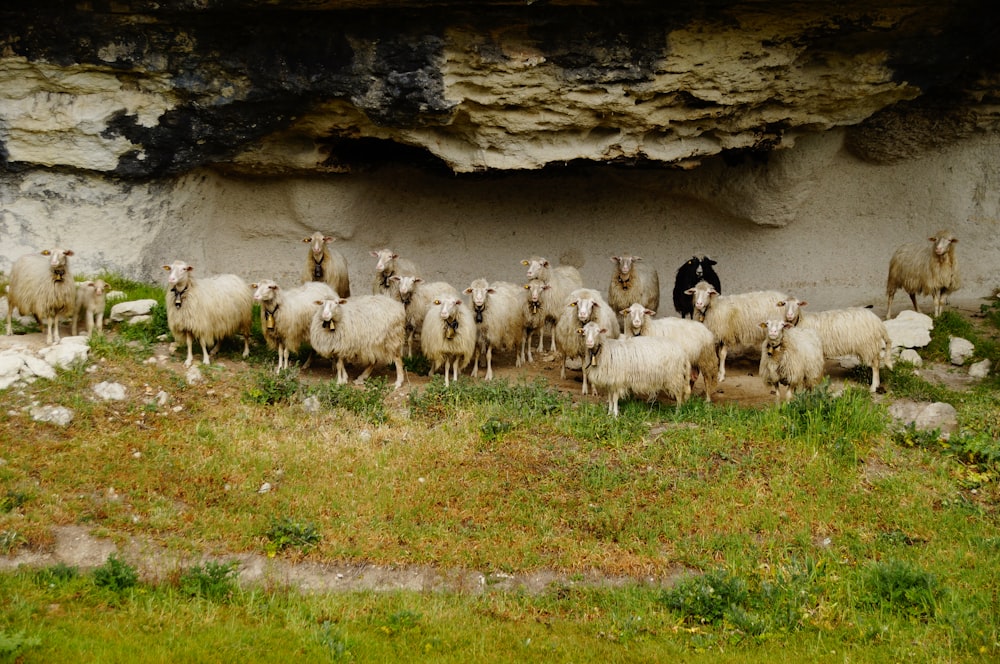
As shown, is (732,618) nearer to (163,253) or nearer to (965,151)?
(163,253)

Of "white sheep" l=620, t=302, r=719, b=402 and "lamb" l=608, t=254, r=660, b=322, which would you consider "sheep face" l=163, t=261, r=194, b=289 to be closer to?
"white sheep" l=620, t=302, r=719, b=402

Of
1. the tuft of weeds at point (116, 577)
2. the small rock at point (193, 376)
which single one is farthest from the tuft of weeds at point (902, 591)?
the small rock at point (193, 376)

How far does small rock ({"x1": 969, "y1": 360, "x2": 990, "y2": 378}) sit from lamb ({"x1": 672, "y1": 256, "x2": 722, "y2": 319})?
395 cm

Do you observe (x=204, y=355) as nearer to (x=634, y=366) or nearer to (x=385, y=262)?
(x=385, y=262)

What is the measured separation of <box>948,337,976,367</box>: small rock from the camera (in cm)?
1351

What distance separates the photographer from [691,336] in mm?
12016

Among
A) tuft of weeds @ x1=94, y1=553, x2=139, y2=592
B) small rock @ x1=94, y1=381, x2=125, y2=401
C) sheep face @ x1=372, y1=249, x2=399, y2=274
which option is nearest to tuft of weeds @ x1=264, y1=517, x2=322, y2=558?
tuft of weeds @ x1=94, y1=553, x2=139, y2=592

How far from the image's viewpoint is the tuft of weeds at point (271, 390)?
1125 cm

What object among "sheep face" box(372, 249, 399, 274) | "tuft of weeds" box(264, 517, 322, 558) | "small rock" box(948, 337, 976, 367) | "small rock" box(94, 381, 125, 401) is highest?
"sheep face" box(372, 249, 399, 274)

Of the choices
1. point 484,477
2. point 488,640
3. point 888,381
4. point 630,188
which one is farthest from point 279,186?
point 488,640

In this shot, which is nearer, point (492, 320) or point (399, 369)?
point (399, 369)

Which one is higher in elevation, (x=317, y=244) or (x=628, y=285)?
(x=317, y=244)

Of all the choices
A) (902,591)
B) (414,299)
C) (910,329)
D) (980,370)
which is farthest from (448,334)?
(980,370)

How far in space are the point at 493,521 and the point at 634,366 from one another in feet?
10.5
